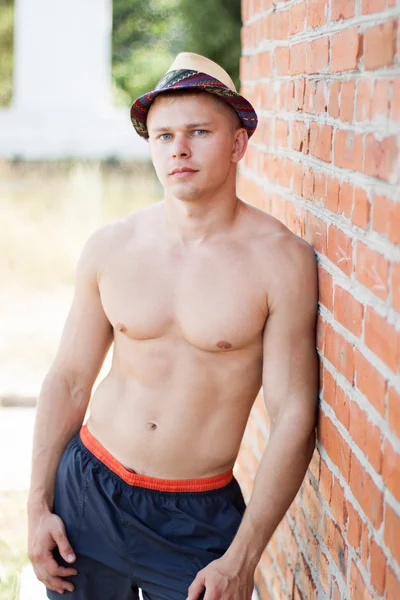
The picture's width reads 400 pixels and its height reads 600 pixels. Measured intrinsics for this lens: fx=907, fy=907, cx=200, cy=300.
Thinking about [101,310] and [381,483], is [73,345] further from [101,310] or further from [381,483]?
[381,483]

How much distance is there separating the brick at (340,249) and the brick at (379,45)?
15.2 inches

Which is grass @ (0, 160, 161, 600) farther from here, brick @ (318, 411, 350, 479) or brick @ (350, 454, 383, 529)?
brick @ (350, 454, 383, 529)

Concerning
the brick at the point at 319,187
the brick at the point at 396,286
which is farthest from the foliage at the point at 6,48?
the brick at the point at 396,286

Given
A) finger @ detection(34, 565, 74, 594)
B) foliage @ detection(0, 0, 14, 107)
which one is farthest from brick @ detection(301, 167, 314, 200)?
foliage @ detection(0, 0, 14, 107)

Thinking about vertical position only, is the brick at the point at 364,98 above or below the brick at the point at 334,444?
above

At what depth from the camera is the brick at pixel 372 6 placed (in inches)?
66.2

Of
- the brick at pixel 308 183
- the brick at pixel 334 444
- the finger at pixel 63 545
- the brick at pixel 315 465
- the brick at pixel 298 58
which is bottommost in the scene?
the finger at pixel 63 545

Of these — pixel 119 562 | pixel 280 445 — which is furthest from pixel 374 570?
pixel 119 562

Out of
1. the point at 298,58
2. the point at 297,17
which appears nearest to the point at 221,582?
the point at 298,58

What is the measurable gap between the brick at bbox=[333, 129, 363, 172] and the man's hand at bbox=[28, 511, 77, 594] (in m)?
1.27

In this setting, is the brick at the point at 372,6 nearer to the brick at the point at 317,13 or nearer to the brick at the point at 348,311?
the brick at the point at 317,13

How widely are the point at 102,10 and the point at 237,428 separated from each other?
13.3 m

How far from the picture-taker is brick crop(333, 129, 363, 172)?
186 cm

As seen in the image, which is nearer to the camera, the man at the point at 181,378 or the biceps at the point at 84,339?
the man at the point at 181,378
